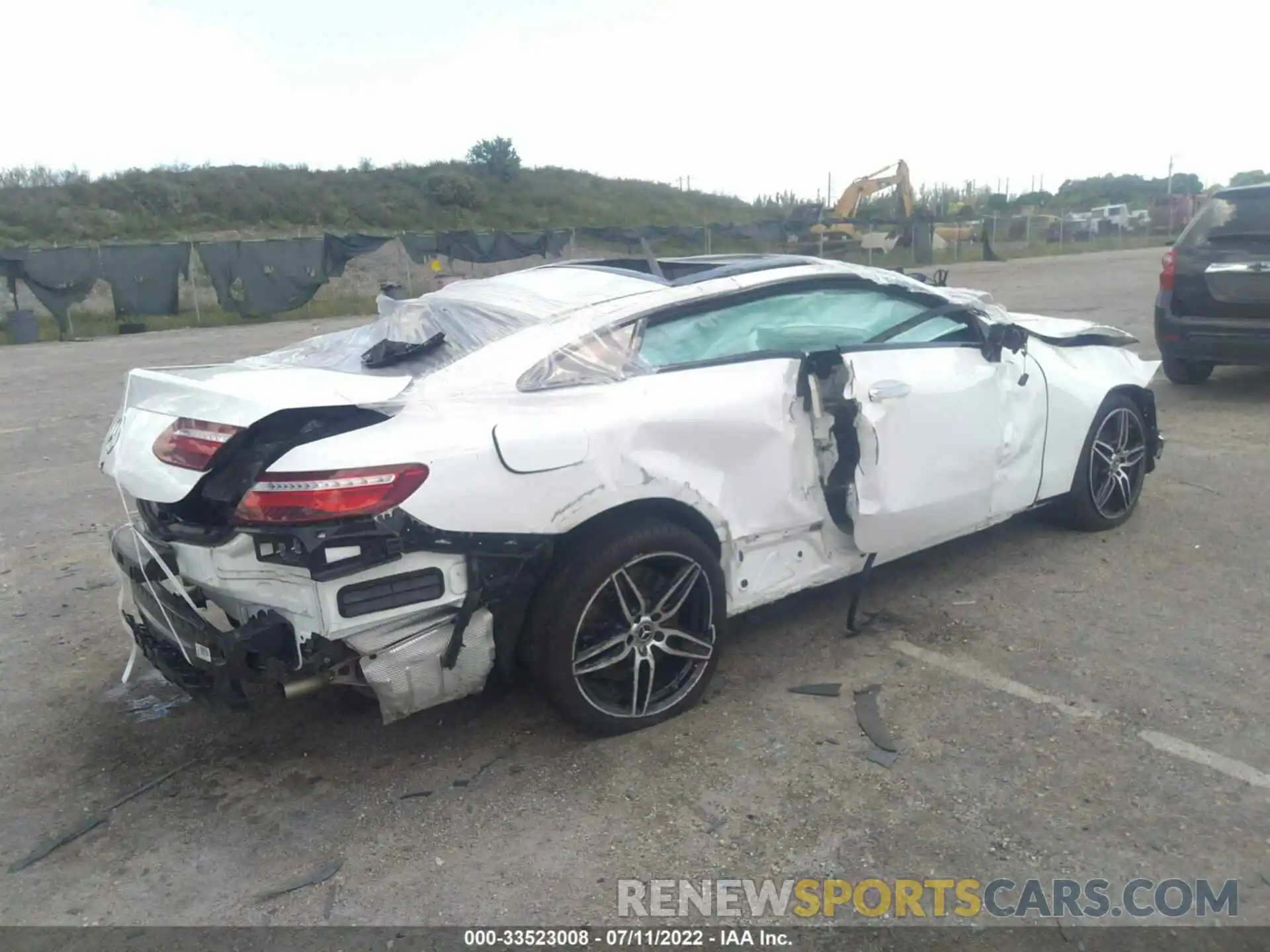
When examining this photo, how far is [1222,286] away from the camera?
791 cm

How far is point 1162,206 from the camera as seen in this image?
4266cm

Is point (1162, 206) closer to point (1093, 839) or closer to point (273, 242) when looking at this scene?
point (273, 242)

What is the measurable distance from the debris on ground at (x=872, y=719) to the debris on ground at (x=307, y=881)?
1726 mm

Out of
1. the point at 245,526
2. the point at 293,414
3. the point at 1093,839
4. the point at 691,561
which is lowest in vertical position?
the point at 1093,839

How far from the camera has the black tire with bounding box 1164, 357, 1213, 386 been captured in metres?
8.97

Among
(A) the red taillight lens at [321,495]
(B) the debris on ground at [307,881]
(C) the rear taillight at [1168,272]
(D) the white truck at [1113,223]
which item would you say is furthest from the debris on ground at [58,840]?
(D) the white truck at [1113,223]

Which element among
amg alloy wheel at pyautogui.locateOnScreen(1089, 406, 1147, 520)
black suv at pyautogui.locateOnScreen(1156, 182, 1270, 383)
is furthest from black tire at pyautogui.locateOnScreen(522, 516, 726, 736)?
black suv at pyautogui.locateOnScreen(1156, 182, 1270, 383)

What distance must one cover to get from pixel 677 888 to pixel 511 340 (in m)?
1.79

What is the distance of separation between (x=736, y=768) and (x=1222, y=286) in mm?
6675

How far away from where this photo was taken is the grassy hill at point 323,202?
40.2 metres

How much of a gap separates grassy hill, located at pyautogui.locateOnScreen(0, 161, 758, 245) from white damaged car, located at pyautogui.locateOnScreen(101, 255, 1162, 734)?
38.0 metres

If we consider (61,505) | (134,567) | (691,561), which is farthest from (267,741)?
(61,505)

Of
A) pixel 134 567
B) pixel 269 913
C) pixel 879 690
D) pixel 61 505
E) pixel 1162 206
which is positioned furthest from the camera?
pixel 1162 206

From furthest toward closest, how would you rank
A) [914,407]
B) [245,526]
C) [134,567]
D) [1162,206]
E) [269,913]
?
[1162,206] → [914,407] → [134,567] → [245,526] → [269,913]
